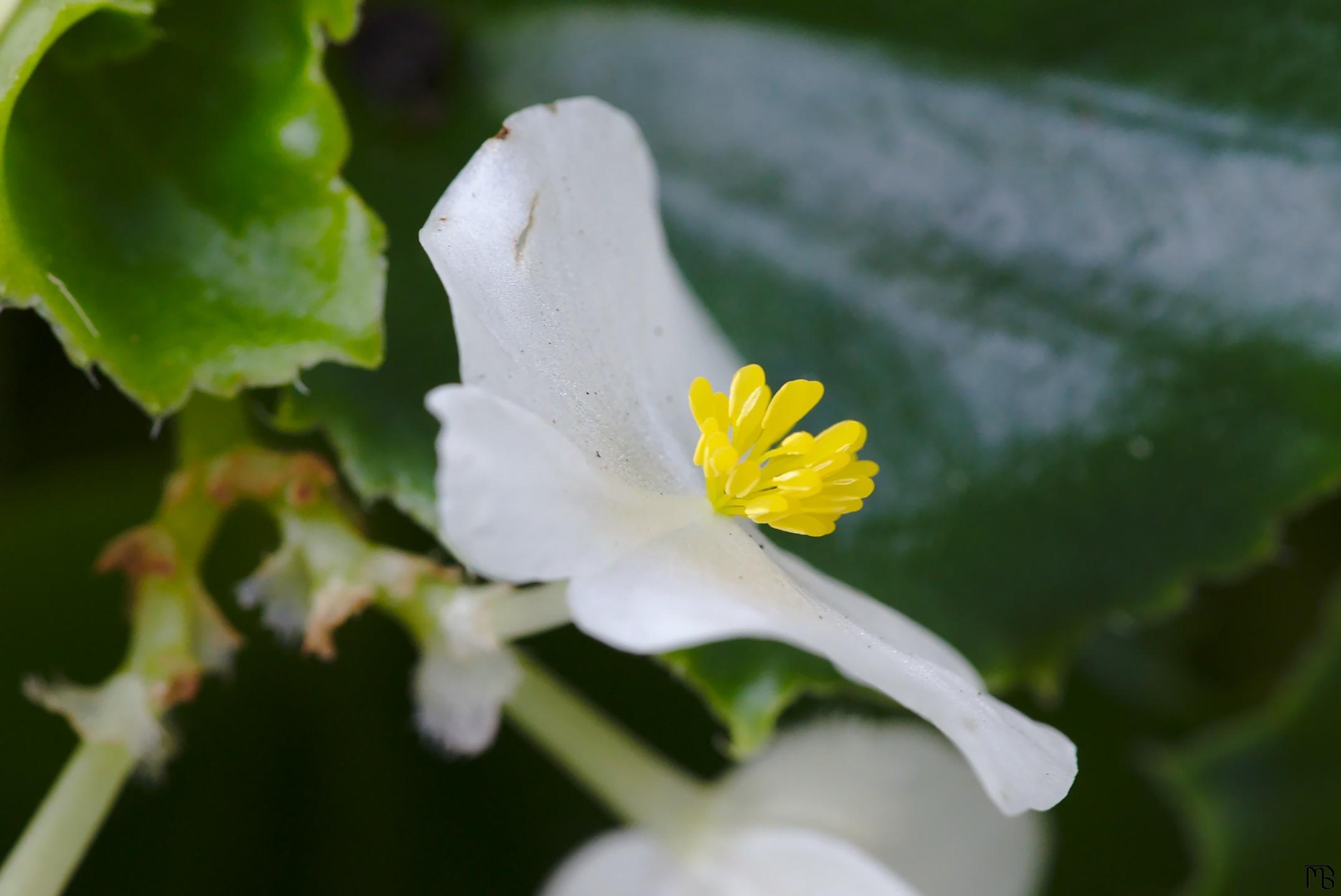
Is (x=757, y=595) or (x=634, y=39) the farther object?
(x=634, y=39)

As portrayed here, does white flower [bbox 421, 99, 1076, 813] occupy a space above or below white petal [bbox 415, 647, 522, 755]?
above

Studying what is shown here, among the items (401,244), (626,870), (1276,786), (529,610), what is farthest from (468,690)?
(1276,786)

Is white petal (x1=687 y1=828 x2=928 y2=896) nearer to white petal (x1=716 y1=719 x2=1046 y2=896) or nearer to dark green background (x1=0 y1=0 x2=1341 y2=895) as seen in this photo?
white petal (x1=716 y1=719 x2=1046 y2=896)

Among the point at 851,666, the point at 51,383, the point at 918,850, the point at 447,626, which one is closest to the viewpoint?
the point at 851,666

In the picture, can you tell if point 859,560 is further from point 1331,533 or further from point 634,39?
point 1331,533

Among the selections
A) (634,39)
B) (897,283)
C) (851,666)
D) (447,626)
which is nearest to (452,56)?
(634,39)

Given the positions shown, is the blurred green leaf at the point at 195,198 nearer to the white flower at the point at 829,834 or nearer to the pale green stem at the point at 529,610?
the pale green stem at the point at 529,610

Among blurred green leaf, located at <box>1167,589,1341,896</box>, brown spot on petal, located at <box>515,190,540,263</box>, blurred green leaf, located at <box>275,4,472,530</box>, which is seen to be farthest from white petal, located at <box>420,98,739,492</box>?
blurred green leaf, located at <box>1167,589,1341,896</box>

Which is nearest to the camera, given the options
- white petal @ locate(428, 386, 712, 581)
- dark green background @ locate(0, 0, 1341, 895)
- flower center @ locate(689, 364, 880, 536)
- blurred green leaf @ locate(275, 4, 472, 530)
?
white petal @ locate(428, 386, 712, 581)
